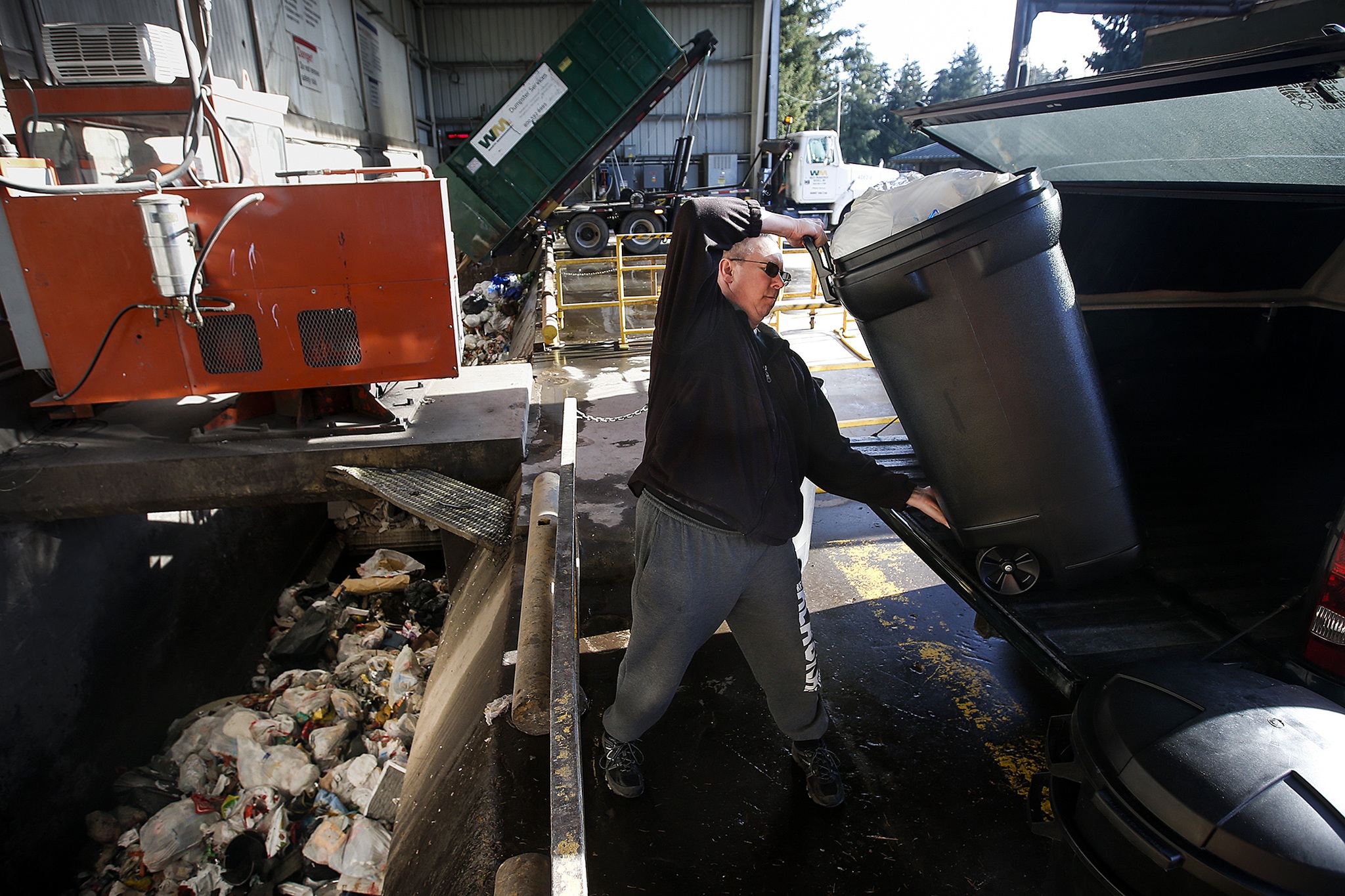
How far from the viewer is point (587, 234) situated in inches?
576

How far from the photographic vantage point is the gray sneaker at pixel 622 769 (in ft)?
8.09

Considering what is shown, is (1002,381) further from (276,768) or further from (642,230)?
(642,230)

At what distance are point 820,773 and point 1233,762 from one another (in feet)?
4.48

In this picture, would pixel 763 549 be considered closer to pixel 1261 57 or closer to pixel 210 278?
pixel 1261 57

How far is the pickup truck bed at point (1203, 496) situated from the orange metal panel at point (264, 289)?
258 cm

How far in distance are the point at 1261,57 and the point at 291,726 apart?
503 centimetres

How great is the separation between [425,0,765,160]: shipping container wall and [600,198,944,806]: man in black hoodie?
74.6ft

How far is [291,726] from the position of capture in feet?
13.5

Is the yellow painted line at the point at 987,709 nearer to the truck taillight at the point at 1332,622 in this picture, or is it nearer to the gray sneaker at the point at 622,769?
the truck taillight at the point at 1332,622

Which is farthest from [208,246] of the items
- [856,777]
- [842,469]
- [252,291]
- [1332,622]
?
[1332,622]

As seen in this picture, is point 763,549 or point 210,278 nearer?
point 763,549

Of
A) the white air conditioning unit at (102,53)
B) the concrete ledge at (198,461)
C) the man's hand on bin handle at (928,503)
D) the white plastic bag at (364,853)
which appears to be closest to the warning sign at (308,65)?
the white air conditioning unit at (102,53)

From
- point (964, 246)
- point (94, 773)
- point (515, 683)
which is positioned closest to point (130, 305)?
point (94, 773)

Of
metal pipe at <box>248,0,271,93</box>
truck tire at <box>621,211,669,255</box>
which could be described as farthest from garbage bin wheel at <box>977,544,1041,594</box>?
truck tire at <box>621,211,669,255</box>
